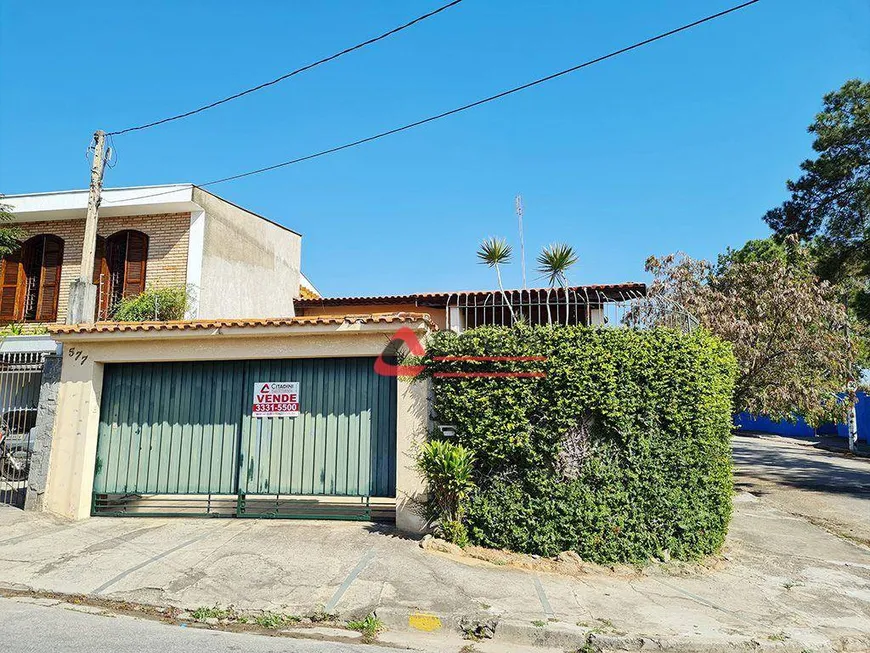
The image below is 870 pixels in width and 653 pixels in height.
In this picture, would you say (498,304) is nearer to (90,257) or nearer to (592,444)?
(592,444)

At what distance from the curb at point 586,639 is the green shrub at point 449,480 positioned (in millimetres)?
1913

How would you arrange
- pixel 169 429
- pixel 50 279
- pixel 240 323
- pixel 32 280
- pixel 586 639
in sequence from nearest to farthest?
pixel 586 639
pixel 240 323
pixel 169 429
pixel 50 279
pixel 32 280

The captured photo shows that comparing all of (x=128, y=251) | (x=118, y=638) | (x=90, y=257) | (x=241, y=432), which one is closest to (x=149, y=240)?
(x=128, y=251)

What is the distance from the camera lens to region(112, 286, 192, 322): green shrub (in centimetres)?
1219

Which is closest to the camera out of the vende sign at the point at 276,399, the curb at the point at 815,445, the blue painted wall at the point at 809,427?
the vende sign at the point at 276,399

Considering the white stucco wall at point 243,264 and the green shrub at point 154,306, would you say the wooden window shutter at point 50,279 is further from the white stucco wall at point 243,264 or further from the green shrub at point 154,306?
the white stucco wall at point 243,264

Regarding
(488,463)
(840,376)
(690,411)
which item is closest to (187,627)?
(488,463)

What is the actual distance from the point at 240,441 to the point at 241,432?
0.14m

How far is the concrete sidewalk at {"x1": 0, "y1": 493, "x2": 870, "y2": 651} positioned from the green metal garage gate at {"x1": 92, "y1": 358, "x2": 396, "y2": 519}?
56 centimetres

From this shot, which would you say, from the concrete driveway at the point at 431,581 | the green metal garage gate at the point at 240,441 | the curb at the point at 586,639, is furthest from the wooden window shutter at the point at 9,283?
the curb at the point at 586,639

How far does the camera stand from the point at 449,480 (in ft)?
23.1

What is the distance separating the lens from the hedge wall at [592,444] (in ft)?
22.4

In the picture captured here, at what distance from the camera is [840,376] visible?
12664 millimetres

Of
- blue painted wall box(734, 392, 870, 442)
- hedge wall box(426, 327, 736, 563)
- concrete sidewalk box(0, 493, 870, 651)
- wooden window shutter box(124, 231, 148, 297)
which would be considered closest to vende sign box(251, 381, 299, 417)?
concrete sidewalk box(0, 493, 870, 651)
